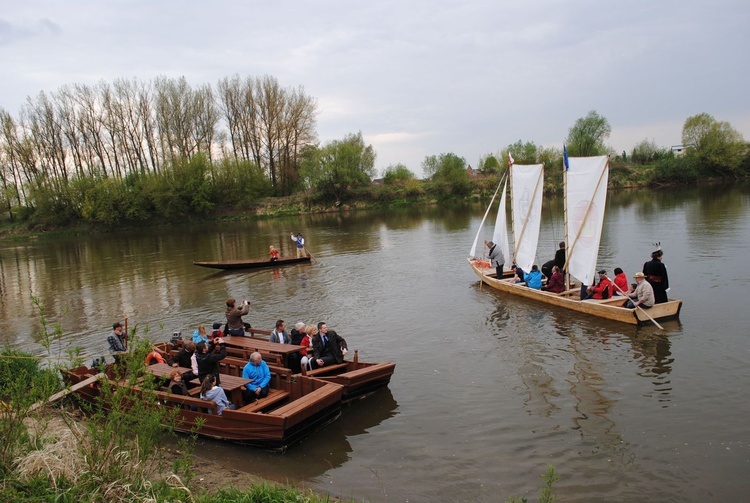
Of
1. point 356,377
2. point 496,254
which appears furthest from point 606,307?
→ point 356,377

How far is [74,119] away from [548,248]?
81409 mm

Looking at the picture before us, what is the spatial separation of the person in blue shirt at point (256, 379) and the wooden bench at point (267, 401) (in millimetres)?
171

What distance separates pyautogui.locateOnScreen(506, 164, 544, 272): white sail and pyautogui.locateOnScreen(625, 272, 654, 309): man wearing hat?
5.99 metres

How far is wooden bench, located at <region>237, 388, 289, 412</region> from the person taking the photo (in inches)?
443

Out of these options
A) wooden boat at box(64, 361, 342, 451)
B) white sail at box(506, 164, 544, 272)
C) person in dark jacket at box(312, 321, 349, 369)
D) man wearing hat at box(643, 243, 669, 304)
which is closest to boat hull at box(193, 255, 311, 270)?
white sail at box(506, 164, 544, 272)

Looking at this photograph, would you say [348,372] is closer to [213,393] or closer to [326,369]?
[326,369]

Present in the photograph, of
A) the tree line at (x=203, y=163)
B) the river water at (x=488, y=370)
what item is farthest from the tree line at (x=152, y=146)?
the river water at (x=488, y=370)

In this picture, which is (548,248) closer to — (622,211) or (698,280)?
(698,280)

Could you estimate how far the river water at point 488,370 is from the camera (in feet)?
30.7

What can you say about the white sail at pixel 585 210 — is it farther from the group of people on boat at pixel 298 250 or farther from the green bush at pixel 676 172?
the green bush at pixel 676 172

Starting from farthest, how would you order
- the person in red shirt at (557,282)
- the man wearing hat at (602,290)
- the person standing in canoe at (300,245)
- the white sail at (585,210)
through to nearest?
the person standing in canoe at (300,245) → the person in red shirt at (557,282) → the man wearing hat at (602,290) → the white sail at (585,210)

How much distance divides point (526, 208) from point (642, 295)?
26.0 feet

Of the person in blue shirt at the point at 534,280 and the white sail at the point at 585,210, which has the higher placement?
the white sail at the point at 585,210

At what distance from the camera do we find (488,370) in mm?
14234
